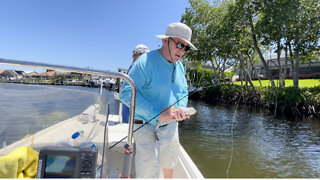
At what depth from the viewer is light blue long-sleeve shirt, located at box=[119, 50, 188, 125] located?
1.51m

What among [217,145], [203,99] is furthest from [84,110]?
[203,99]

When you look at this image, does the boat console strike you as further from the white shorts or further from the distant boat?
the white shorts

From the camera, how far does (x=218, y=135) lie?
26.4 feet

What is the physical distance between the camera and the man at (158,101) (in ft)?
5.01

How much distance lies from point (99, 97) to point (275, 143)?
24.6 feet

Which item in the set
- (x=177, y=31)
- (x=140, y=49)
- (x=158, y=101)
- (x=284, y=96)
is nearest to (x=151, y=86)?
(x=158, y=101)

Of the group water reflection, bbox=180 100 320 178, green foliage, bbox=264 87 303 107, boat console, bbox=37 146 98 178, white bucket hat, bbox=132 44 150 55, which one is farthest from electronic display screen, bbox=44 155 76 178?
green foliage, bbox=264 87 303 107

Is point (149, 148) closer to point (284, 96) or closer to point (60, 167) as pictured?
point (60, 167)

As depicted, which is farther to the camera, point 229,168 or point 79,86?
point 229,168

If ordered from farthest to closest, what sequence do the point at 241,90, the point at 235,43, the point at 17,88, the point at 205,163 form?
the point at 241,90
the point at 235,43
the point at 205,163
the point at 17,88

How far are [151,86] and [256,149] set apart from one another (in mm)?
6074

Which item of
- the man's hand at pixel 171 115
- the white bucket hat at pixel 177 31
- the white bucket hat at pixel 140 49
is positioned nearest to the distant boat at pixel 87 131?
the man's hand at pixel 171 115

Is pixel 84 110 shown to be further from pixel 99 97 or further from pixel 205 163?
pixel 205 163

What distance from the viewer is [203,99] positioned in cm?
2706
